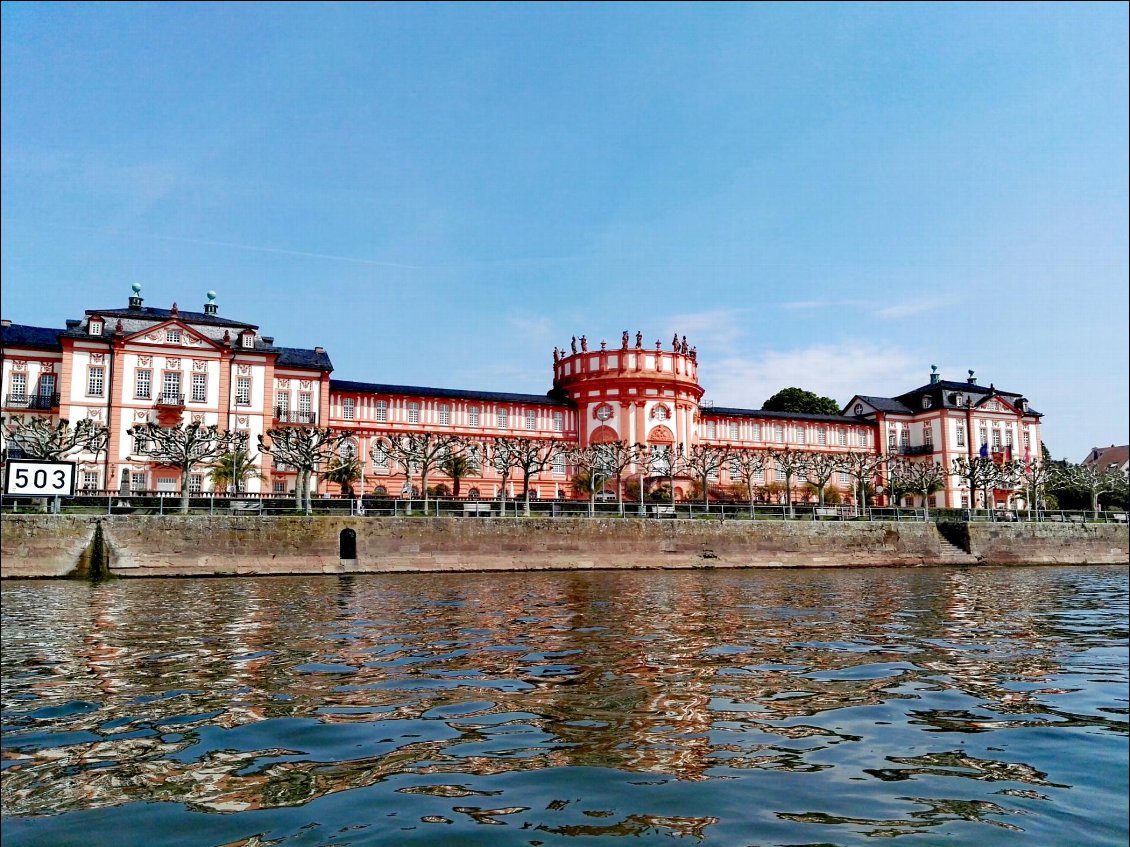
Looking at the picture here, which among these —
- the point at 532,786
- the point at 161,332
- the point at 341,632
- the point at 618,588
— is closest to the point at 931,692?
the point at 532,786

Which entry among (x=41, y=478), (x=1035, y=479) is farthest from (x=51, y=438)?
Answer: (x=1035, y=479)

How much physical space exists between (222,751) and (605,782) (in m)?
3.69

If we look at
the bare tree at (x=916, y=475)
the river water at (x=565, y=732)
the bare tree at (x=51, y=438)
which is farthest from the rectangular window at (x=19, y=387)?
the bare tree at (x=916, y=475)

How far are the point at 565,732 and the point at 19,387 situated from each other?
58.9 metres

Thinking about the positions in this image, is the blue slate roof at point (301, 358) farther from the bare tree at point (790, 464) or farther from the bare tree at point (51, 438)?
the bare tree at point (790, 464)

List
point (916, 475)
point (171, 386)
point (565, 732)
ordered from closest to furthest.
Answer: point (565, 732) < point (171, 386) < point (916, 475)

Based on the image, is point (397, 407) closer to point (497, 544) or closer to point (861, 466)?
point (497, 544)

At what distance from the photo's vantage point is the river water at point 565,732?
6.30 meters

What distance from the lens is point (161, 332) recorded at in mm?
58406

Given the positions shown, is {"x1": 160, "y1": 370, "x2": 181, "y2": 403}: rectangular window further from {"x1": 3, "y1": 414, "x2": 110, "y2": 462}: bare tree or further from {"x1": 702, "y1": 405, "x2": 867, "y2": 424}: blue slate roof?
{"x1": 702, "y1": 405, "x2": 867, "y2": 424}: blue slate roof

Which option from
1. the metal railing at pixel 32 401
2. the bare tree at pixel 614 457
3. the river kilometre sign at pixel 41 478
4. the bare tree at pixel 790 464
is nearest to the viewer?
the river kilometre sign at pixel 41 478

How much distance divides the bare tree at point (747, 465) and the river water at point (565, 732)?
45419mm

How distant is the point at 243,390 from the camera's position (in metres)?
60.3

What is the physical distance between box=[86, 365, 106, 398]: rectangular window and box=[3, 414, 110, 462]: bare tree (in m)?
5.71
